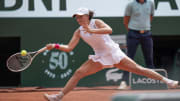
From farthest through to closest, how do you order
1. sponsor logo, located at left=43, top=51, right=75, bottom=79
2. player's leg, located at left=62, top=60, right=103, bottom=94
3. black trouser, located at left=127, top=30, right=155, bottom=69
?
sponsor logo, located at left=43, top=51, right=75, bottom=79, black trouser, located at left=127, top=30, right=155, bottom=69, player's leg, located at left=62, top=60, right=103, bottom=94

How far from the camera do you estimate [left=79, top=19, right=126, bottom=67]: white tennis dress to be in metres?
4.89

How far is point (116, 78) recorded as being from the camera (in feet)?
24.7

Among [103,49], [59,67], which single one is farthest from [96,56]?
[59,67]

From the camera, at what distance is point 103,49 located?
498 cm

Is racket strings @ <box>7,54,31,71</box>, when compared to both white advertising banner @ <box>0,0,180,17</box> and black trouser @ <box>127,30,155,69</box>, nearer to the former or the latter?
black trouser @ <box>127,30,155,69</box>

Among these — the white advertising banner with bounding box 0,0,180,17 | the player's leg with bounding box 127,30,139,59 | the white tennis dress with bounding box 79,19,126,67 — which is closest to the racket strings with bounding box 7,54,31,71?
the white tennis dress with bounding box 79,19,126,67

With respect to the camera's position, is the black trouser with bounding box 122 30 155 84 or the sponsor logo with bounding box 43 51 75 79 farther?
the sponsor logo with bounding box 43 51 75 79

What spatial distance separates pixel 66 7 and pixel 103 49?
2845mm

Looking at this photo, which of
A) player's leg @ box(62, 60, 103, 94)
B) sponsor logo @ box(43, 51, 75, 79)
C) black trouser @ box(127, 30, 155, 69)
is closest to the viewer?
player's leg @ box(62, 60, 103, 94)

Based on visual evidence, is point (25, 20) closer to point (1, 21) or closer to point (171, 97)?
point (1, 21)

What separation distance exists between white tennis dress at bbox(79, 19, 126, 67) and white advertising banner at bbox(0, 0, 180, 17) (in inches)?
108

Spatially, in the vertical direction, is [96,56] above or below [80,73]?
above

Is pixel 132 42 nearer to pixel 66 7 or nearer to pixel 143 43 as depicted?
pixel 143 43

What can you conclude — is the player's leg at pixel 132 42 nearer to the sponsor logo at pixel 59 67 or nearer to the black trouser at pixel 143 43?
the black trouser at pixel 143 43
